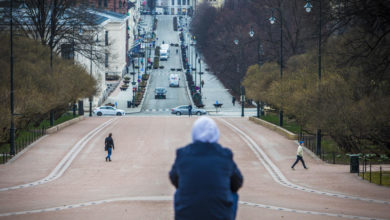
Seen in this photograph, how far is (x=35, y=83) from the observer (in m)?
42.7

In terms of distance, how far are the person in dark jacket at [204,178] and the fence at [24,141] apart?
23792mm

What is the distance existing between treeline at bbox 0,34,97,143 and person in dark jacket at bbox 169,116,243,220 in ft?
84.2

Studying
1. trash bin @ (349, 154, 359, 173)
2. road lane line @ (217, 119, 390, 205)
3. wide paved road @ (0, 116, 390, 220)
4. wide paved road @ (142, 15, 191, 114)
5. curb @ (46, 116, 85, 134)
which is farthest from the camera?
wide paved road @ (142, 15, 191, 114)

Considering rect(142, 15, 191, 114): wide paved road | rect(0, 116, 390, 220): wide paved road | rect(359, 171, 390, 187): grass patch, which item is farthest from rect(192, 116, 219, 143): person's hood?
rect(142, 15, 191, 114): wide paved road

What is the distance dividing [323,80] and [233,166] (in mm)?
30987

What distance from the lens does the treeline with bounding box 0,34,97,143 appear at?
3473 centimetres

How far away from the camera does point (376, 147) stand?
29.5m

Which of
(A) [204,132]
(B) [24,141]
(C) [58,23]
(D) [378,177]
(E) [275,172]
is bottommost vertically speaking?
(E) [275,172]

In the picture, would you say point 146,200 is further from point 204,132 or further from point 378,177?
point 204,132

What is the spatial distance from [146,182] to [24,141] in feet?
48.1

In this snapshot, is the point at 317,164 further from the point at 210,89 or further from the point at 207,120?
the point at 210,89

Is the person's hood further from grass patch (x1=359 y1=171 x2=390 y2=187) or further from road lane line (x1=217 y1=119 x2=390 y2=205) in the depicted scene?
grass patch (x1=359 y1=171 x2=390 y2=187)

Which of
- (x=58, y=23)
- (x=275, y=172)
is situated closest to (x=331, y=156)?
(x=275, y=172)

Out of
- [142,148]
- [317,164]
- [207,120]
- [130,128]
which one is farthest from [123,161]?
[207,120]
